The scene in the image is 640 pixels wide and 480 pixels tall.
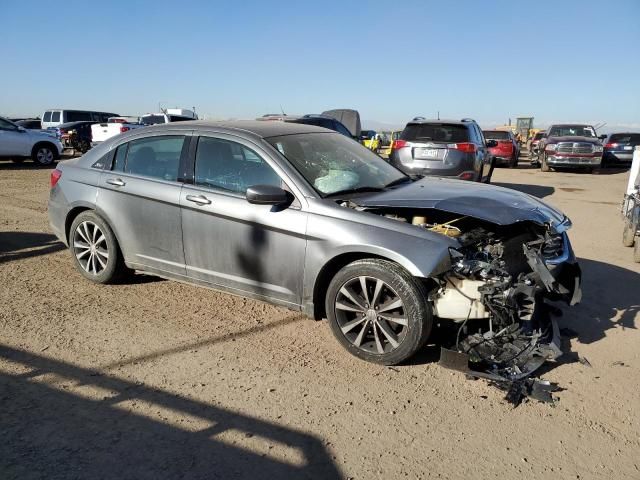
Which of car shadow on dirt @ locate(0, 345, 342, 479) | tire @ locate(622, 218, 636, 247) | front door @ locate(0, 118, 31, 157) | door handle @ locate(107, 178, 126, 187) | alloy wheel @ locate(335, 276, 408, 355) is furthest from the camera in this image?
front door @ locate(0, 118, 31, 157)

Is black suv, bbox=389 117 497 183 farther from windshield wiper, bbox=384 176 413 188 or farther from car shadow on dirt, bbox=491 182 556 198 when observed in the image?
windshield wiper, bbox=384 176 413 188

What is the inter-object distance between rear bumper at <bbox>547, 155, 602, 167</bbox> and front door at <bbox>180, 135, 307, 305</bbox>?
686 inches

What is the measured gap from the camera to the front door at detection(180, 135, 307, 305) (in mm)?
3906

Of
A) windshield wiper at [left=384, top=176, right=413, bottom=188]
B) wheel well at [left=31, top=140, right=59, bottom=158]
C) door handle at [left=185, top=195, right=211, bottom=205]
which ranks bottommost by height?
wheel well at [left=31, top=140, right=59, bottom=158]

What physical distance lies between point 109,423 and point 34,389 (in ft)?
2.34

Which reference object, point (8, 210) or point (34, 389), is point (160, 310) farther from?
point (8, 210)

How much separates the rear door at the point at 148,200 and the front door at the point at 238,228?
173 millimetres

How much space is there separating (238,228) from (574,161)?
58.1 ft

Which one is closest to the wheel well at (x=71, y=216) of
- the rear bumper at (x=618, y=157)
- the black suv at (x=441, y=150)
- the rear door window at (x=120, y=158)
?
the rear door window at (x=120, y=158)

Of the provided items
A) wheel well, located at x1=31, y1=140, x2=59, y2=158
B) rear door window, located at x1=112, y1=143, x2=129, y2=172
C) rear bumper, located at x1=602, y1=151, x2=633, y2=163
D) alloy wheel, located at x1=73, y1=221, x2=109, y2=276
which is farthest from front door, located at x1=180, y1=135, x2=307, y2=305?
rear bumper, located at x1=602, y1=151, x2=633, y2=163

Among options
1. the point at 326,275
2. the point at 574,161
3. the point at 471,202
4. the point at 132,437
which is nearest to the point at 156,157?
the point at 326,275

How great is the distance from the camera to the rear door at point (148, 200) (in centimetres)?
449

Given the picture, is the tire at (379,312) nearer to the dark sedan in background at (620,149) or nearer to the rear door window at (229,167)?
the rear door window at (229,167)

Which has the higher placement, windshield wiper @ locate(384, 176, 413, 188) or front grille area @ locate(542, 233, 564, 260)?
windshield wiper @ locate(384, 176, 413, 188)
